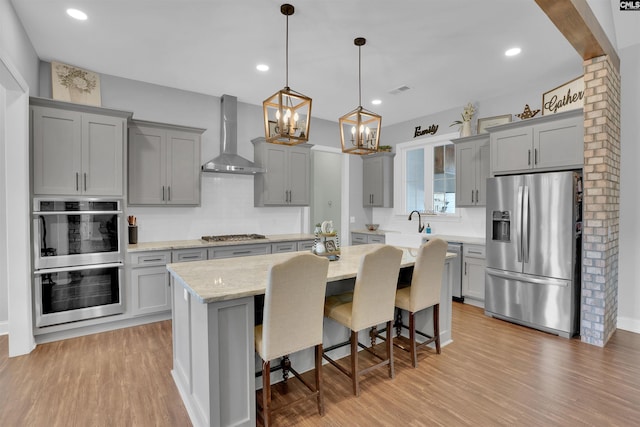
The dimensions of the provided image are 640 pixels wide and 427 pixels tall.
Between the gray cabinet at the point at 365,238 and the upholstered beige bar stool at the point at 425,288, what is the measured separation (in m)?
2.96

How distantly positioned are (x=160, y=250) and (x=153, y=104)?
1.99 meters

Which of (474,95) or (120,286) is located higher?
(474,95)

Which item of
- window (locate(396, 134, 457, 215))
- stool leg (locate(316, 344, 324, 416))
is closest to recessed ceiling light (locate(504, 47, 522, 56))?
window (locate(396, 134, 457, 215))

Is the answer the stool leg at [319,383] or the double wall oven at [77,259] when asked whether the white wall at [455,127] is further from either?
the double wall oven at [77,259]

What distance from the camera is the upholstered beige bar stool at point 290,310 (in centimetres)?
188

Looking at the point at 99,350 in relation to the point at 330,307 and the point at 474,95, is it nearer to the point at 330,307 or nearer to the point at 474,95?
the point at 330,307

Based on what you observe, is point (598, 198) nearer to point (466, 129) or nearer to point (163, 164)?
point (466, 129)

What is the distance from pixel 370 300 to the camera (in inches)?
94.2

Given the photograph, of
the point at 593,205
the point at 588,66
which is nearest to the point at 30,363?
the point at 593,205

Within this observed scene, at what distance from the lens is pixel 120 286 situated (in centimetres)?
359

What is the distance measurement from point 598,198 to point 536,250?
78cm

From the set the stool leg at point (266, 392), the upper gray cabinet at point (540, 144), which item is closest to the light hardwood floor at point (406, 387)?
the stool leg at point (266, 392)

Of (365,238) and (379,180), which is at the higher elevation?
(379,180)

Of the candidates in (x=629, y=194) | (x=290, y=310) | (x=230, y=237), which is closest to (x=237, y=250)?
(x=230, y=237)
